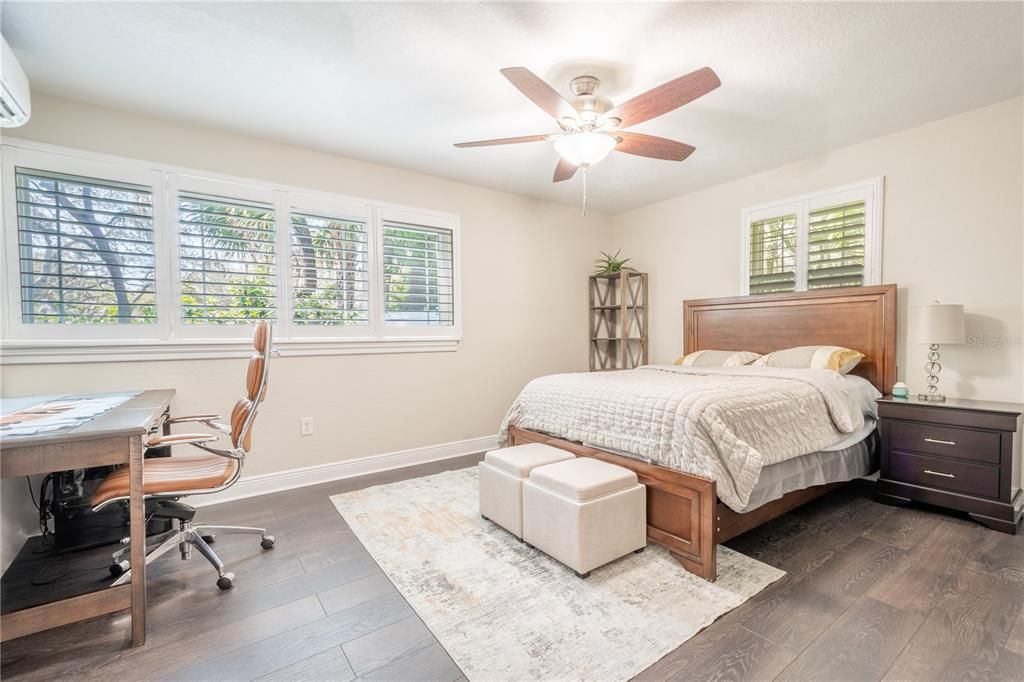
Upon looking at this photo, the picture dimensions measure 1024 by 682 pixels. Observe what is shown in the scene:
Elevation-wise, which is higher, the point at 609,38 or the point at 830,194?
the point at 609,38

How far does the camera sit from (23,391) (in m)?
2.46

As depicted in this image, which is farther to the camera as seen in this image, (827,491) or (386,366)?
(386,366)

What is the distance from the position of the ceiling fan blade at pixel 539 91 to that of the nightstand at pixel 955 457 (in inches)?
109

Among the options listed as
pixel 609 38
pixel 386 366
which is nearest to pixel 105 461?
pixel 386 366

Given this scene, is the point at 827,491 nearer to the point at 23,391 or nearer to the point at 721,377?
the point at 721,377

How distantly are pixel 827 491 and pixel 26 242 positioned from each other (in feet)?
16.5

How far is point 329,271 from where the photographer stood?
341 cm

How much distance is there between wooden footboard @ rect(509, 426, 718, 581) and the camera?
76.6 inches

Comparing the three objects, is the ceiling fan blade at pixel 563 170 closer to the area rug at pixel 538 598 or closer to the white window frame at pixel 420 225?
the white window frame at pixel 420 225

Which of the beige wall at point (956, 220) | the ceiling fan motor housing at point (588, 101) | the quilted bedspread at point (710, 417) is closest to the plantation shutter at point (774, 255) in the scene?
the beige wall at point (956, 220)

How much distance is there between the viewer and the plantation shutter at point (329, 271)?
10.8 feet

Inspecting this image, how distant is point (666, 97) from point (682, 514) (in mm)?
1966

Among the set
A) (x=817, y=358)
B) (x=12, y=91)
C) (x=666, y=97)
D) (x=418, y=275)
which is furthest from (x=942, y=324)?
(x=12, y=91)

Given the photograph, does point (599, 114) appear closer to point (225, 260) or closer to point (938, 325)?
point (938, 325)
